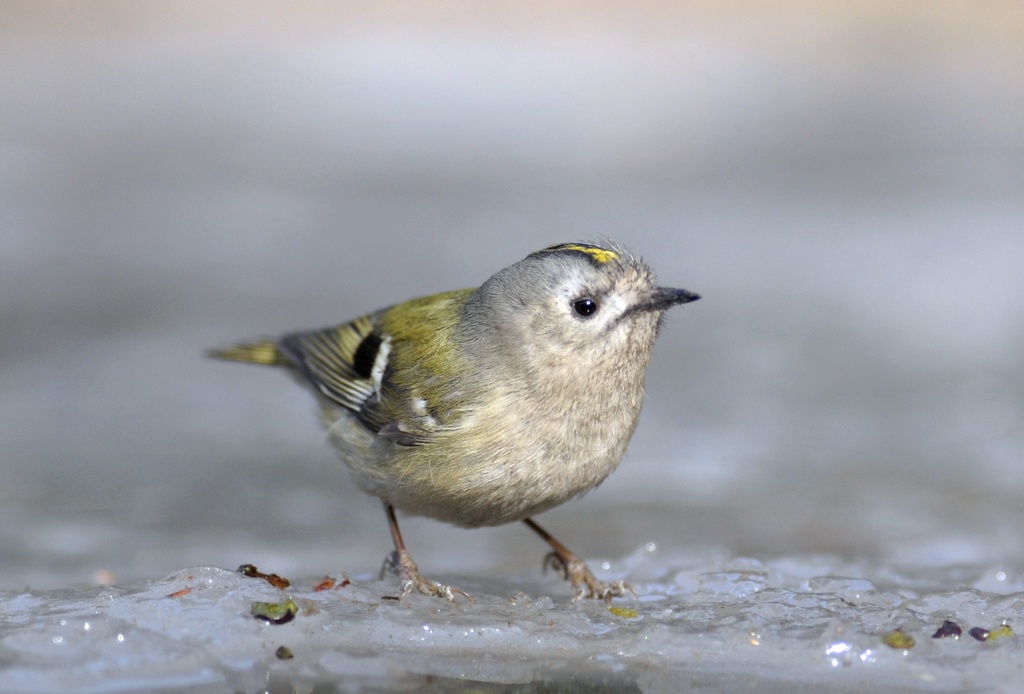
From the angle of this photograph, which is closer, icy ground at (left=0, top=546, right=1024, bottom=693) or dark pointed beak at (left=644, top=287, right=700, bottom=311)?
icy ground at (left=0, top=546, right=1024, bottom=693)

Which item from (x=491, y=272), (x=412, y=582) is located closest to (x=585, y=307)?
(x=412, y=582)

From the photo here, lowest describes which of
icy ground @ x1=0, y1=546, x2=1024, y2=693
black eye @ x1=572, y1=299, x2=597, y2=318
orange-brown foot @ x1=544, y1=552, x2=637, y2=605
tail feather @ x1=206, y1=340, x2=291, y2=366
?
icy ground @ x1=0, y1=546, x2=1024, y2=693

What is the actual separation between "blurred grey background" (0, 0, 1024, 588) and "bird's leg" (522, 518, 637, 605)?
0.60 metres

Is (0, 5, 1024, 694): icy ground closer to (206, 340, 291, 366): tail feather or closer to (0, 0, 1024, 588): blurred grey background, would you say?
(0, 0, 1024, 588): blurred grey background

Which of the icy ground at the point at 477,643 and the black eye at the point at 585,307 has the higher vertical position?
the black eye at the point at 585,307

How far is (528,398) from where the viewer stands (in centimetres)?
320

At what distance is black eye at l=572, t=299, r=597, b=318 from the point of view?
3.17 metres

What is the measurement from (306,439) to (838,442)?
2.55m

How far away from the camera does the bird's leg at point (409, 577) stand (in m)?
3.11

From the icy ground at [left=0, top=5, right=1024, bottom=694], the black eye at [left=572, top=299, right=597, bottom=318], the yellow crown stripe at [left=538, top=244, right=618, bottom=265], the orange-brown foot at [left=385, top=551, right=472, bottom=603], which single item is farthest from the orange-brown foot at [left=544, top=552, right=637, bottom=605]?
the yellow crown stripe at [left=538, top=244, right=618, bottom=265]

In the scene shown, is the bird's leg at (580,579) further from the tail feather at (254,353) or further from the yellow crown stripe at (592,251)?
the tail feather at (254,353)

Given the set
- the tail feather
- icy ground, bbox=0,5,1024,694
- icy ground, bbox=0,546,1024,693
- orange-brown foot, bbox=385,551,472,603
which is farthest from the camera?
the tail feather

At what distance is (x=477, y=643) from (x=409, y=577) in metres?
0.79

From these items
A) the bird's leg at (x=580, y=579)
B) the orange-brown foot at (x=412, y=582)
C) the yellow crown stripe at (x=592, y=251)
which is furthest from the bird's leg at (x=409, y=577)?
the yellow crown stripe at (x=592, y=251)
